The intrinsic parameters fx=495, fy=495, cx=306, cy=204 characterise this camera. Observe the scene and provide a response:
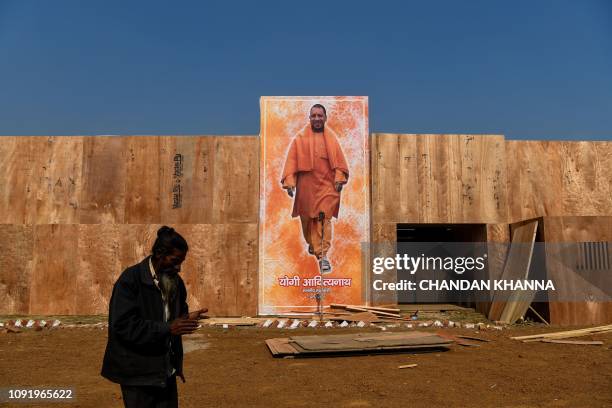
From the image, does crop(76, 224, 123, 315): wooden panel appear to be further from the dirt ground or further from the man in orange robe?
the man in orange robe

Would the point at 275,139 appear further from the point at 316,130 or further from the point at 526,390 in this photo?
the point at 526,390

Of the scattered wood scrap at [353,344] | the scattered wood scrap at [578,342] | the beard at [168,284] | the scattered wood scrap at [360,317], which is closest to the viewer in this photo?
the beard at [168,284]

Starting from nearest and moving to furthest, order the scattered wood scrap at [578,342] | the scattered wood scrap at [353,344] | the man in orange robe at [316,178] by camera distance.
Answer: the scattered wood scrap at [353,344] < the scattered wood scrap at [578,342] < the man in orange robe at [316,178]

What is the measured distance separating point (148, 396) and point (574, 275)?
13.3m

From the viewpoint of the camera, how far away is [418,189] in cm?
1625

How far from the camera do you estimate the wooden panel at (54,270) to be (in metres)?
15.8

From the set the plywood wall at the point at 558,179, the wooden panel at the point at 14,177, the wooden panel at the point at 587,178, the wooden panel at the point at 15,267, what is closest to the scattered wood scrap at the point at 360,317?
the plywood wall at the point at 558,179

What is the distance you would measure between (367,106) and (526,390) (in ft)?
35.6

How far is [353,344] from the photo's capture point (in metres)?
10.3

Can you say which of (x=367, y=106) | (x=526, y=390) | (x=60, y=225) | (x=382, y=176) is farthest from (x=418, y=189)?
(x=60, y=225)

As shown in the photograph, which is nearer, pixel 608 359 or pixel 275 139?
pixel 608 359

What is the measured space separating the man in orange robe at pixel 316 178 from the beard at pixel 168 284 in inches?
470

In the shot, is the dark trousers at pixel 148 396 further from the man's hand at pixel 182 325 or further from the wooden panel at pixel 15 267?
the wooden panel at pixel 15 267

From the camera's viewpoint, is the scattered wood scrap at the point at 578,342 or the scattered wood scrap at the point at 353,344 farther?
the scattered wood scrap at the point at 578,342
